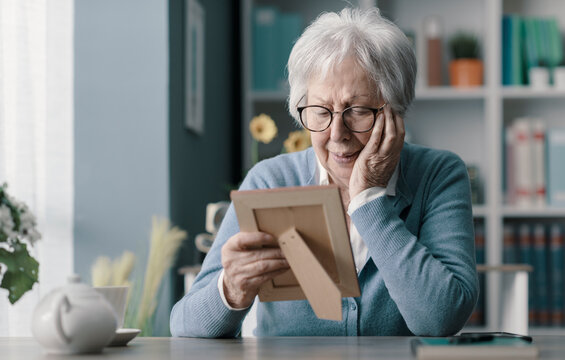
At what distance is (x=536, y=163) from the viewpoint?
132 inches

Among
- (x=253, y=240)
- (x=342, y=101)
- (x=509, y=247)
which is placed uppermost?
(x=342, y=101)

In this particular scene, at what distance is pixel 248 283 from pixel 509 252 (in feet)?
7.72

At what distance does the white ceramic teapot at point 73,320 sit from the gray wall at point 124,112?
55.3 inches

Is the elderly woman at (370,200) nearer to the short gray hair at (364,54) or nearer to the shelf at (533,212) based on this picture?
the short gray hair at (364,54)

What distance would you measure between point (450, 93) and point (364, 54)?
6.73ft

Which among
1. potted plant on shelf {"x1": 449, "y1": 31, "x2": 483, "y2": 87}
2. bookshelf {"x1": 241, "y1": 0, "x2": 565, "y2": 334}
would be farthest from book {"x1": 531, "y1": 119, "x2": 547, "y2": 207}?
potted plant on shelf {"x1": 449, "y1": 31, "x2": 483, "y2": 87}

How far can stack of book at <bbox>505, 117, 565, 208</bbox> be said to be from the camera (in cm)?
334

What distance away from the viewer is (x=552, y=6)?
362 cm

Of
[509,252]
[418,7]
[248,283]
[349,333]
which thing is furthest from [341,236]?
[418,7]

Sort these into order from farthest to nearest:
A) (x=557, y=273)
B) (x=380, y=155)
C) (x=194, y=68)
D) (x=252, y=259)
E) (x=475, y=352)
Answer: (x=557, y=273) → (x=194, y=68) → (x=380, y=155) → (x=252, y=259) → (x=475, y=352)

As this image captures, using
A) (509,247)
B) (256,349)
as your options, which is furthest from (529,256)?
(256,349)

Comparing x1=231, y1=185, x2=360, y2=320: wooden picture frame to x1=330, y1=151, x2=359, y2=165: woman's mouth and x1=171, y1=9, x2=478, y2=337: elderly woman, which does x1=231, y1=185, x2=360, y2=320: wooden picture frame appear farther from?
x1=330, y1=151, x2=359, y2=165: woman's mouth

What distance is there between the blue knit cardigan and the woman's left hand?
0.17 ft

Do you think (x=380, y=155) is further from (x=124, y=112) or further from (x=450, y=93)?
(x=450, y=93)
